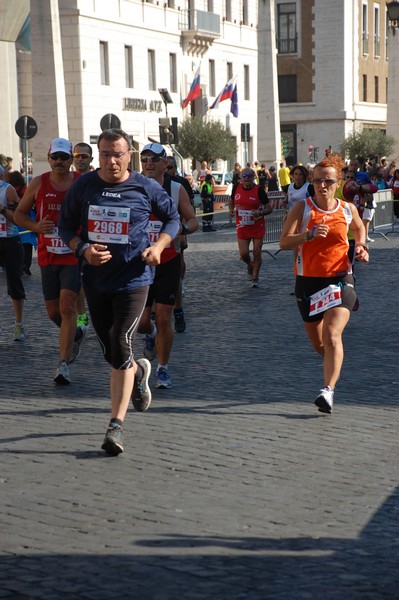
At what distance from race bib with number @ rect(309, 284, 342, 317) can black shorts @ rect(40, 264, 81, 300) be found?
2038 mm

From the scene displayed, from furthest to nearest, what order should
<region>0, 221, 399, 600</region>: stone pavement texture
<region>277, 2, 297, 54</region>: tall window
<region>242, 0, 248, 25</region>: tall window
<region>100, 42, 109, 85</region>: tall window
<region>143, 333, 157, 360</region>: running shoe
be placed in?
<region>277, 2, 297, 54</region>: tall window → <region>242, 0, 248, 25</region>: tall window → <region>100, 42, 109, 85</region>: tall window → <region>143, 333, 157, 360</region>: running shoe → <region>0, 221, 399, 600</region>: stone pavement texture

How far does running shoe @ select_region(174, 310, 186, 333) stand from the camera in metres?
13.4

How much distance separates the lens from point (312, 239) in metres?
8.79

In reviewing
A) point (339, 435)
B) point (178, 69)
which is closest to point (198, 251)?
point (339, 435)

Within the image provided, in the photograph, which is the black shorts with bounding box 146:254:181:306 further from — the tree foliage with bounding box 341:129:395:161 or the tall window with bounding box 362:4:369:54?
the tall window with bounding box 362:4:369:54

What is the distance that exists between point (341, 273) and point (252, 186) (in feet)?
33.0

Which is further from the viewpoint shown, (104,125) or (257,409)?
(104,125)

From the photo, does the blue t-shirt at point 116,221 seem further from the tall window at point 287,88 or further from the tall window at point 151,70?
the tall window at point 287,88

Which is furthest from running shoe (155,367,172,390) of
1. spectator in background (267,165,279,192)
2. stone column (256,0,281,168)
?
stone column (256,0,281,168)

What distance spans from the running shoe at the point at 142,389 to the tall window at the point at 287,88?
7367 centimetres

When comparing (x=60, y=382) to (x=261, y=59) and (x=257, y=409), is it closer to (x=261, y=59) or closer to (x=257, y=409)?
(x=257, y=409)

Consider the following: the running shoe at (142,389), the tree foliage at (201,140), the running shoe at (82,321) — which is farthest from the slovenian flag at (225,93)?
the running shoe at (142,389)

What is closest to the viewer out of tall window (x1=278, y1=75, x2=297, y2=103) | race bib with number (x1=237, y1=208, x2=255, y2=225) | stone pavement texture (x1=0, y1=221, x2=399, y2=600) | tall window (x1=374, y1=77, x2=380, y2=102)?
stone pavement texture (x1=0, y1=221, x2=399, y2=600)

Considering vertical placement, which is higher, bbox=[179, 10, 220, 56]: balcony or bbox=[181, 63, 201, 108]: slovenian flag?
bbox=[179, 10, 220, 56]: balcony
